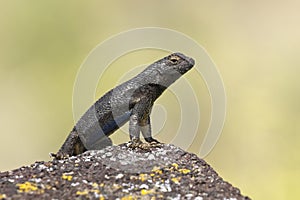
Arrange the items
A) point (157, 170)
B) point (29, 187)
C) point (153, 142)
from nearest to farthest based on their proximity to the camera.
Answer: point (29, 187) → point (157, 170) → point (153, 142)

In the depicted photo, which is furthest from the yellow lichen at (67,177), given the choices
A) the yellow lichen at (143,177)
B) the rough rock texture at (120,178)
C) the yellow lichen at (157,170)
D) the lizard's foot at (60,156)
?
the lizard's foot at (60,156)

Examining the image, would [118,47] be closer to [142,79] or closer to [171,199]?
[142,79]

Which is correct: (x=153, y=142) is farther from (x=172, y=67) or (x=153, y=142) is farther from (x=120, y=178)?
(x=120, y=178)

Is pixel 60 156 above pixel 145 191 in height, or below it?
above

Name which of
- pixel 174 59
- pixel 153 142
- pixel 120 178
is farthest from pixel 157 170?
pixel 174 59

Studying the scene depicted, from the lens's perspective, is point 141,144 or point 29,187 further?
point 141,144

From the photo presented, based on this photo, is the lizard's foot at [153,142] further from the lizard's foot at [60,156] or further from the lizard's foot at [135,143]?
the lizard's foot at [60,156]

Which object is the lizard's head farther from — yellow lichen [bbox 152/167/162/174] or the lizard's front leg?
yellow lichen [bbox 152/167/162/174]

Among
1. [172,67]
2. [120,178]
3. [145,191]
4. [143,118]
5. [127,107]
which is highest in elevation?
[172,67]
